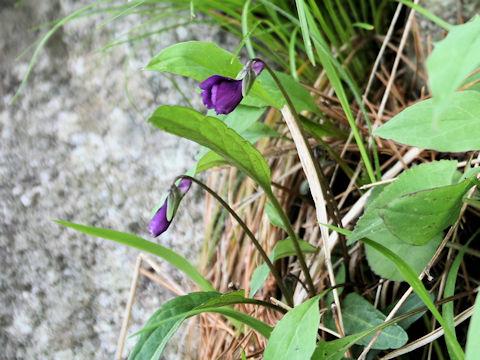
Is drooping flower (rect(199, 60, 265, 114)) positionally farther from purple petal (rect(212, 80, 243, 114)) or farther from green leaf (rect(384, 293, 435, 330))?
green leaf (rect(384, 293, 435, 330))

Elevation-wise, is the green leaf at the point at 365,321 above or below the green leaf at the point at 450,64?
below

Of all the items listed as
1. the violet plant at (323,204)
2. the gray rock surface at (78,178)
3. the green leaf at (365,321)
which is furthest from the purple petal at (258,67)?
the gray rock surface at (78,178)

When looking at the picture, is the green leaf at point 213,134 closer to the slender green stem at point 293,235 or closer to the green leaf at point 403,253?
the slender green stem at point 293,235

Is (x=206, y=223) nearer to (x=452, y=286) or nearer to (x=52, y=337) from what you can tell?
(x=52, y=337)

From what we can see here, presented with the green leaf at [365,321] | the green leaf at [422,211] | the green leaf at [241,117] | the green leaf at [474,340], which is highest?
the green leaf at [241,117]

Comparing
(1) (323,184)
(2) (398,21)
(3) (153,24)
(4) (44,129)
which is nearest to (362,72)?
(2) (398,21)

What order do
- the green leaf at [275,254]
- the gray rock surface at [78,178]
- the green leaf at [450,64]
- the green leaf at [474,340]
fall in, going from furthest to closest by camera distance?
the gray rock surface at [78,178]
the green leaf at [275,254]
the green leaf at [474,340]
the green leaf at [450,64]
